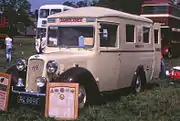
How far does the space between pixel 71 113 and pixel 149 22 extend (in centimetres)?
573

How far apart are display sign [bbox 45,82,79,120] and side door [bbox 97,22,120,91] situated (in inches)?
81.5

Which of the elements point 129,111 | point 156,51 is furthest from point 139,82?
point 129,111

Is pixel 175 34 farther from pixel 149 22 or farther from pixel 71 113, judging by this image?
pixel 71 113

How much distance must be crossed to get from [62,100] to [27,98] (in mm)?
1036

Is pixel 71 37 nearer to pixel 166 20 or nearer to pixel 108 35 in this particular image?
pixel 108 35

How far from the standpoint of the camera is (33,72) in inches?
378

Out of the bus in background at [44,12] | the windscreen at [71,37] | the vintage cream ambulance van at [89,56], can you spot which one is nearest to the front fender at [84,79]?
the vintage cream ambulance van at [89,56]

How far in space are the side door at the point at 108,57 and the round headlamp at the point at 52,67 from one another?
57.4 inches

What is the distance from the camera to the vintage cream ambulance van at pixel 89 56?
9391mm

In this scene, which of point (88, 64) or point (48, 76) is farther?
point (88, 64)

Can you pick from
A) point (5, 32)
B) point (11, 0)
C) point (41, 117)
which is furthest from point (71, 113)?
point (11, 0)

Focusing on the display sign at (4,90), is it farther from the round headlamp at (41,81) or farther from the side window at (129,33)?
the side window at (129,33)

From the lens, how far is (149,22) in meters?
13.3

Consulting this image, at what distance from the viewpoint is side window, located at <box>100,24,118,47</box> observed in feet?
34.7
